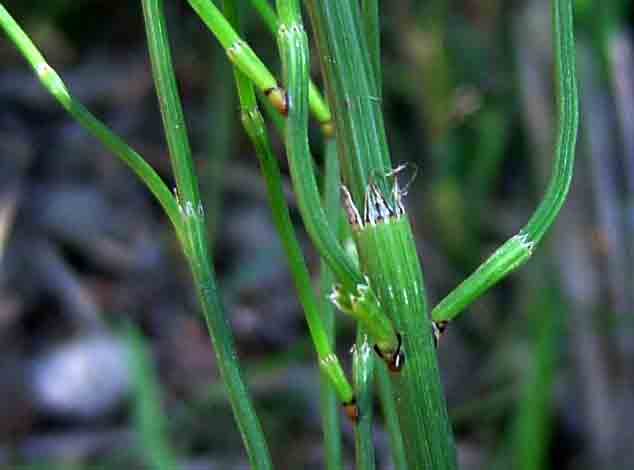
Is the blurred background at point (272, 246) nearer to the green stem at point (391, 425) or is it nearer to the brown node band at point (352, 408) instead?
the green stem at point (391, 425)

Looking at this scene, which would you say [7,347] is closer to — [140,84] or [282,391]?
[282,391]

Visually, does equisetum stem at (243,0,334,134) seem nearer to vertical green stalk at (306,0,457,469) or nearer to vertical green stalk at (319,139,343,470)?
vertical green stalk at (319,139,343,470)

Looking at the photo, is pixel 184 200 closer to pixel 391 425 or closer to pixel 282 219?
pixel 282 219

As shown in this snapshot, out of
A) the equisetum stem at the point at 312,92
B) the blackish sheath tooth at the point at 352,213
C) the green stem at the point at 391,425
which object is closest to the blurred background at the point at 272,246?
the green stem at the point at 391,425

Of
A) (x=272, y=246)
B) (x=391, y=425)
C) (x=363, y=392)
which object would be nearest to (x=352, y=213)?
(x=363, y=392)

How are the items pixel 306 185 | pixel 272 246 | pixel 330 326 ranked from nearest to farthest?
1. pixel 306 185
2. pixel 330 326
3. pixel 272 246
